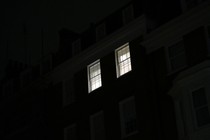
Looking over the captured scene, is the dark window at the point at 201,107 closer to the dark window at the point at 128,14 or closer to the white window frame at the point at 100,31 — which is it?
the dark window at the point at 128,14

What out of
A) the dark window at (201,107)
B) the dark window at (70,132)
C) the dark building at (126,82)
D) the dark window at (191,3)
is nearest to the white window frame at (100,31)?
the dark building at (126,82)

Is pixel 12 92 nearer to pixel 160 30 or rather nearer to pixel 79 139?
pixel 79 139

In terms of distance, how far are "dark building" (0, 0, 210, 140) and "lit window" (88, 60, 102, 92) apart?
0.26 feet

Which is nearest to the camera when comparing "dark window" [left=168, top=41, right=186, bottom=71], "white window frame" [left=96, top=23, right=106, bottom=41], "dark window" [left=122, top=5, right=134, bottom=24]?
"dark window" [left=168, top=41, right=186, bottom=71]

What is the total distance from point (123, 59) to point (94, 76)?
309cm

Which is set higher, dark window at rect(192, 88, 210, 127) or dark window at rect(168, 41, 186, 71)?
dark window at rect(168, 41, 186, 71)

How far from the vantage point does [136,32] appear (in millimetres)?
37781

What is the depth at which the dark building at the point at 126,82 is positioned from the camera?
32375 millimetres

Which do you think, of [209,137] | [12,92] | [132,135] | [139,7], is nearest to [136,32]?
[139,7]

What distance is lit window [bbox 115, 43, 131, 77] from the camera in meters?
37.7

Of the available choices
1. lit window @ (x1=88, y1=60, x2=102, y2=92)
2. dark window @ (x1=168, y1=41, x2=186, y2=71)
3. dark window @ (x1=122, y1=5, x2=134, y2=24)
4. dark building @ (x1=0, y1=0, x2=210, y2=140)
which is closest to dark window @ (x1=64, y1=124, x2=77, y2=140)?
dark building @ (x1=0, y1=0, x2=210, y2=140)

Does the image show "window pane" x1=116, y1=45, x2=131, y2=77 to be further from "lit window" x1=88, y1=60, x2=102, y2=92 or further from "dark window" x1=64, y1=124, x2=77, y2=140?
"dark window" x1=64, y1=124, x2=77, y2=140

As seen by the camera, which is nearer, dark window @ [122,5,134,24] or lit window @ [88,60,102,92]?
dark window @ [122,5,134,24]

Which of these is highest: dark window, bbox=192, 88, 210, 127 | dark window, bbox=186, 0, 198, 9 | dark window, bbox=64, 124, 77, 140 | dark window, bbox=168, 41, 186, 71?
dark window, bbox=186, 0, 198, 9
